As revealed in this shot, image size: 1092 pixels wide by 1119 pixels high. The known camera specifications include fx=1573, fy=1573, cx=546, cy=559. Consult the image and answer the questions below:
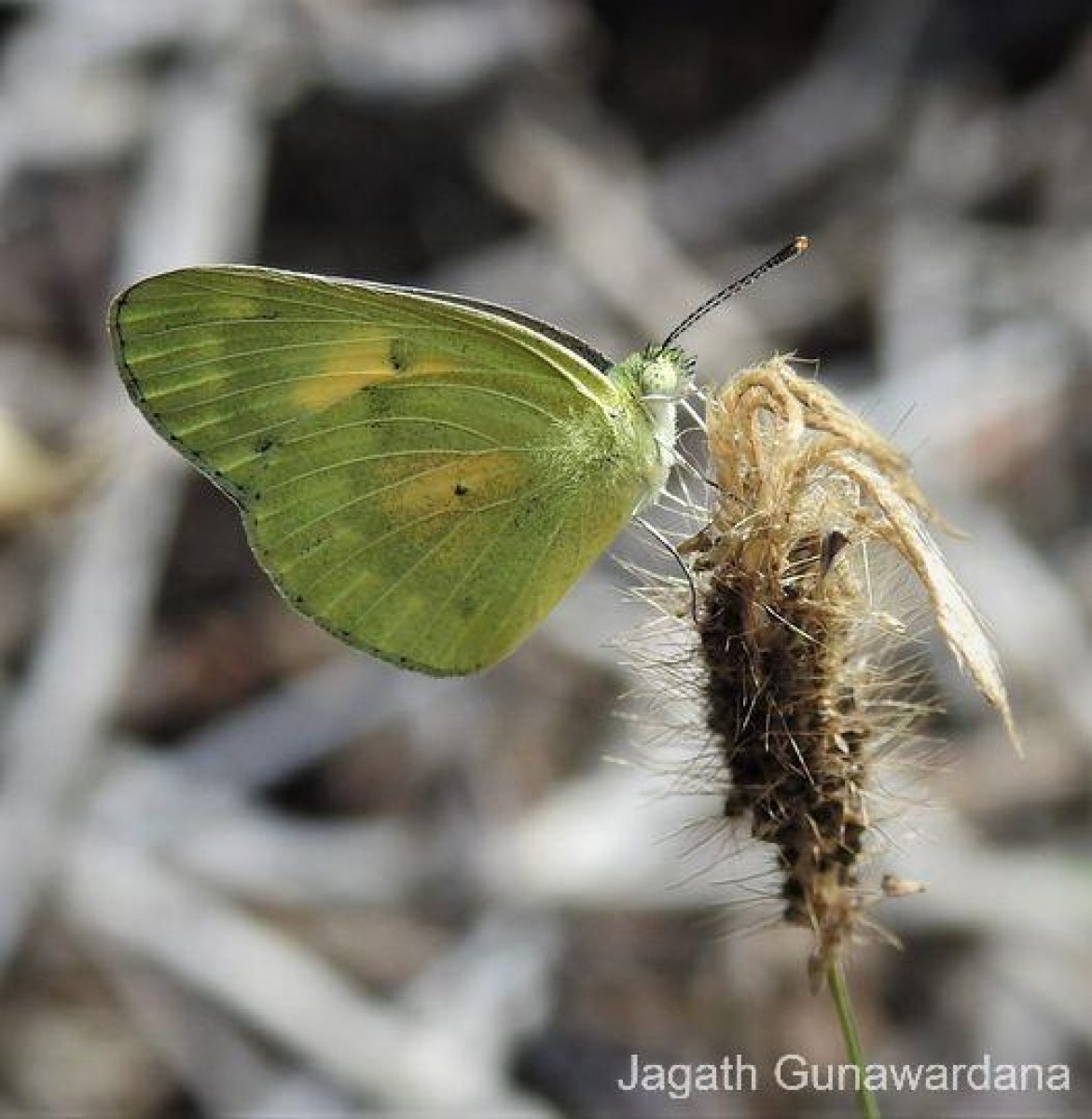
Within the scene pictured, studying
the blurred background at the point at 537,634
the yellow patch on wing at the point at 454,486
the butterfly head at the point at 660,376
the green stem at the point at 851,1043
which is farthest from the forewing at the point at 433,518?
the green stem at the point at 851,1043

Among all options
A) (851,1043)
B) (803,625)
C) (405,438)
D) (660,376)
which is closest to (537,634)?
(405,438)

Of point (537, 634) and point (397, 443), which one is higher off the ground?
point (537, 634)

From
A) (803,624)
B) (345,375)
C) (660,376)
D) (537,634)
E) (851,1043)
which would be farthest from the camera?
(537,634)

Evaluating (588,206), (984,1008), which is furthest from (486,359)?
(588,206)

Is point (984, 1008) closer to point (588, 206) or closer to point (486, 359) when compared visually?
point (486, 359)

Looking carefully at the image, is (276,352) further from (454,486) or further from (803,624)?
(803,624)

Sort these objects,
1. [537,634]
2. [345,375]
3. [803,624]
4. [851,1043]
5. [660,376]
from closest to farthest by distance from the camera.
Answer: [851,1043] < [803,624] < [660,376] < [345,375] < [537,634]
